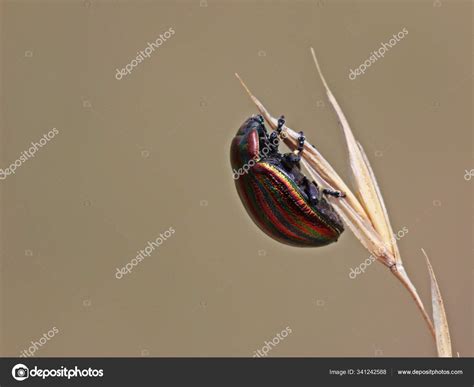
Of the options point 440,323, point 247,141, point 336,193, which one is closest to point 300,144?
point 336,193

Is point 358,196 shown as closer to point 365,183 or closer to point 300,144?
point 365,183

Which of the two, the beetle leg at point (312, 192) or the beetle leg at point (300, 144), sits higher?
the beetle leg at point (300, 144)

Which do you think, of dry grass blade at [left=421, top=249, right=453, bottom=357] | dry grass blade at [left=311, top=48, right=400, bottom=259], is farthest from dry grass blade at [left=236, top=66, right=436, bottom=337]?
dry grass blade at [left=421, top=249, right=453, bottom=357]

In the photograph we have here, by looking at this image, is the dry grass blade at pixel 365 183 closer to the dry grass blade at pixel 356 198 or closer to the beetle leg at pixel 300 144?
the dry grass blade at pixel 356 198

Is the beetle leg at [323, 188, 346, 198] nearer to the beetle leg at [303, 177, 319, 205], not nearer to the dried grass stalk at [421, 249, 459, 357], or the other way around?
the beetle leg at [303, 177, 319, 205]

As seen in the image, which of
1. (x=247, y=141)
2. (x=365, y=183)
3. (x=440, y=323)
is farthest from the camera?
(x=247, y=141)

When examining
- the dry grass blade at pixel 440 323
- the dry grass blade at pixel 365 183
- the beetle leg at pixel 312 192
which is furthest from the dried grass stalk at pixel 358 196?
the beetle leg at pixel 312 192

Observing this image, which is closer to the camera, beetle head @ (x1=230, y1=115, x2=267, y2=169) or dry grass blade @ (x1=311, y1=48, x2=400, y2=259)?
dry grass blade @ (x1=311, y1=48, x2=400, y2=259)

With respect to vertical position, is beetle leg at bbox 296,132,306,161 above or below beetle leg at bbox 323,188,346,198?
above
